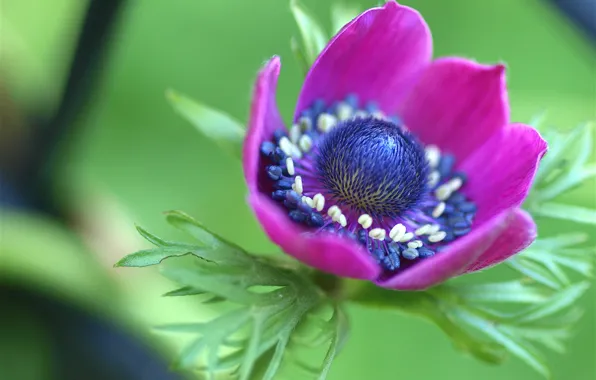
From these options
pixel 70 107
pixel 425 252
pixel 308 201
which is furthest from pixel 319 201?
pixel 70 107

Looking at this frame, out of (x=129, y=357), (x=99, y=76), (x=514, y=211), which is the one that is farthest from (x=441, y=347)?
(x=514, y=211)

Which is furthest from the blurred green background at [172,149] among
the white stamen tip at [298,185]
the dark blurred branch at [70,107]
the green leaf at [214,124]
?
the white stamen tip at [298,185]

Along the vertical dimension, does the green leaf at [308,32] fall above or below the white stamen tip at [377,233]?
above

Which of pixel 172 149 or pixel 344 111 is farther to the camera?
pixel 172 149

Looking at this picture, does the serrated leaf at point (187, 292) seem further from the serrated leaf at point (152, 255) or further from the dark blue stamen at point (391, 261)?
the dark blue stamen at point (391, 261)

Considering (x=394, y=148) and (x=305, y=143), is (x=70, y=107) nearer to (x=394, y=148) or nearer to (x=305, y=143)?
(x=305, y=143)

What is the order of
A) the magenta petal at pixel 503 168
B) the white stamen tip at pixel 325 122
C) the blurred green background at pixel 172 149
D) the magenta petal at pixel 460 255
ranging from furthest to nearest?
the blurred green background at pixel 172 149
the white stamen tip at pixel 325 122
the magenta petal at pixel 503 168
the magenta petal at pixel 460 255

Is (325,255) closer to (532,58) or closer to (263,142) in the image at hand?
(263,142)
